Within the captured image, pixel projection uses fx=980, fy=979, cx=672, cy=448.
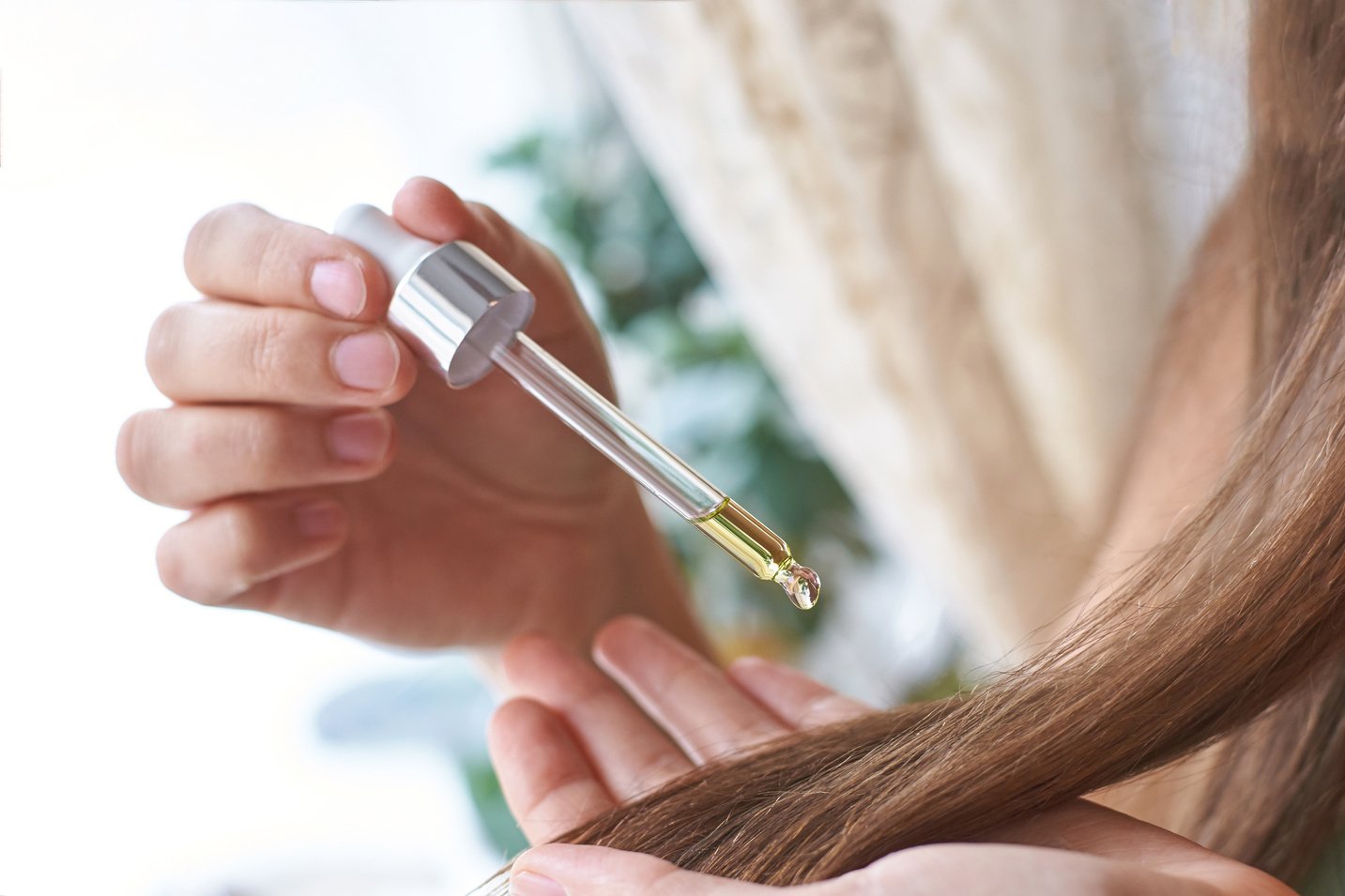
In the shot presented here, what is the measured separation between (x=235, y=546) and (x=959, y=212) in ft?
1.56

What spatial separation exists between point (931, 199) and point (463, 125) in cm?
45

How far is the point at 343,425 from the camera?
42cm

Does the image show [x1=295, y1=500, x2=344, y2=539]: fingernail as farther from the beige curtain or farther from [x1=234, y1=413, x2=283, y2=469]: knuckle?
the beige curtain

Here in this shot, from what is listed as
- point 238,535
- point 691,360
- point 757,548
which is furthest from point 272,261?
point 691,360

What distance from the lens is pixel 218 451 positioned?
0.40 metres

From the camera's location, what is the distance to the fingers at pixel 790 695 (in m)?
0.49

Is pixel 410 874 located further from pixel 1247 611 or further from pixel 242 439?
pixel 1247 611

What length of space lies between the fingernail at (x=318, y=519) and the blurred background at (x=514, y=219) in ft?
0.17

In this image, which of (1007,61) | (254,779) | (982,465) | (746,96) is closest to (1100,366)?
(982,465)

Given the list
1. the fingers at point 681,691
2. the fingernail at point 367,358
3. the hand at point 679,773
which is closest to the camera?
the hand at point 679,773

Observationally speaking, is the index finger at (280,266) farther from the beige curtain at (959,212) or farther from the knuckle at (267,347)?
the beige curtain at (959,212)

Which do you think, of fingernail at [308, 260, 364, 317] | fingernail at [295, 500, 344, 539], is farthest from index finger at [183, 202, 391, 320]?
fingernail at [295, 500, 344, 539]

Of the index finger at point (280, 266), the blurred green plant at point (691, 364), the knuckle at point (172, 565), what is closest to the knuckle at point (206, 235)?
the index finger at point (280, 266)

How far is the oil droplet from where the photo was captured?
0.33m
